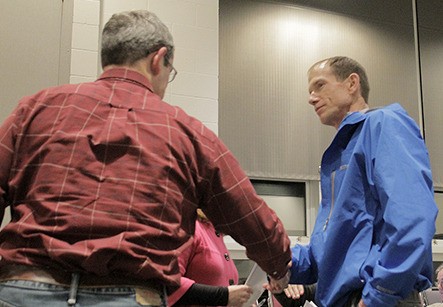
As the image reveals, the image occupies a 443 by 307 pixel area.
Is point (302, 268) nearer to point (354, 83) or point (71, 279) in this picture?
point (354, 83)

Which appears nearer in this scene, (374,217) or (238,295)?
(374,217)

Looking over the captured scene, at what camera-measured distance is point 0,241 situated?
128 centimetres

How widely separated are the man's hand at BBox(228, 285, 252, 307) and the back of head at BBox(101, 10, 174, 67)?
1.04 meters

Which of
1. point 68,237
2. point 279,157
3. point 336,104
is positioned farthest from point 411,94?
point 68,237

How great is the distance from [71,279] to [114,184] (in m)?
0.21

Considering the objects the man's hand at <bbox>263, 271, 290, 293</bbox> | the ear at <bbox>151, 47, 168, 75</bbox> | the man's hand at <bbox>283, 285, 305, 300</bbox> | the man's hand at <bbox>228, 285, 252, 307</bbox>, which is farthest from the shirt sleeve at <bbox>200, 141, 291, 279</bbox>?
the man's hand at <bbox>283, 285, 305, 300</bbox>

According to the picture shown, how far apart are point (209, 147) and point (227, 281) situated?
116 cm

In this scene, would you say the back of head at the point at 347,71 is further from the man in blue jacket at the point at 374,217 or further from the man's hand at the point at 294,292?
the man's hand at the point at 294,292

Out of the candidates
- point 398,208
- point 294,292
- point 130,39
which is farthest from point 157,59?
point 294,292

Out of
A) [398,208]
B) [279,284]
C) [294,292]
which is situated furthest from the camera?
[294,292]

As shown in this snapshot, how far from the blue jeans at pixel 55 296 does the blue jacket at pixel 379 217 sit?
750 mm

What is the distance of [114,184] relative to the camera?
126 centimetres

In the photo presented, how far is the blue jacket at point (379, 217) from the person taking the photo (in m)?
1.62

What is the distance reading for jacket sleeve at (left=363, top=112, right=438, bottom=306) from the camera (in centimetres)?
161
